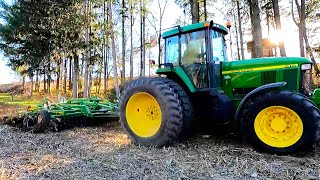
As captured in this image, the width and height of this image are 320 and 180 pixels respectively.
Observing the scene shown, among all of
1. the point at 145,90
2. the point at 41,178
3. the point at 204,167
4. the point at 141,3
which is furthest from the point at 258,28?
the point at 141,3

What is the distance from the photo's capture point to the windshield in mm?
5250

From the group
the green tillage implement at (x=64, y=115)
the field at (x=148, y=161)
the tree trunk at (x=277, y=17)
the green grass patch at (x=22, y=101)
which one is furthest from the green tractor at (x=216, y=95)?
the green grass patch at (x=22, y=101)

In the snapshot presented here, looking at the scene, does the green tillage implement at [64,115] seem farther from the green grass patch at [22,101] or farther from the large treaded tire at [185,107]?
the green grass patch at [22,101]

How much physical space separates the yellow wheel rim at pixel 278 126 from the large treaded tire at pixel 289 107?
51mm

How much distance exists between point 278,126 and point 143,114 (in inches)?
91.5

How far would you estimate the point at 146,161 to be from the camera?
13.5 ft

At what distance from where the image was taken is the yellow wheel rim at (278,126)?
4109 mm

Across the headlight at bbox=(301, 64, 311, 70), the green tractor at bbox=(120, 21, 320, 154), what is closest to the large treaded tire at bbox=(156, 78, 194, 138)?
the green tractor at bbox=(120, 21, 320, 154)

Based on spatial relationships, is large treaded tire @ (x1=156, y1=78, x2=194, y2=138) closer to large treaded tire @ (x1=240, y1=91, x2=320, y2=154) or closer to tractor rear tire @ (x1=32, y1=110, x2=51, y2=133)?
large treaded tire @ (x1=240, y1=91, x2=320, y2=154)

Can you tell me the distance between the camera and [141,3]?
2442 centimetres

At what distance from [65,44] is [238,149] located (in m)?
14.9

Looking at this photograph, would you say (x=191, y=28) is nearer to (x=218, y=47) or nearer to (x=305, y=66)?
(x=218, y=47)

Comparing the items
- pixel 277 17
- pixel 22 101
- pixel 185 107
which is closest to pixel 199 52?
pixel 185 107

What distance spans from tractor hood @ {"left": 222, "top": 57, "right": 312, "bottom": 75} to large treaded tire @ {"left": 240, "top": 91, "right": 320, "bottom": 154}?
0.78 metres
